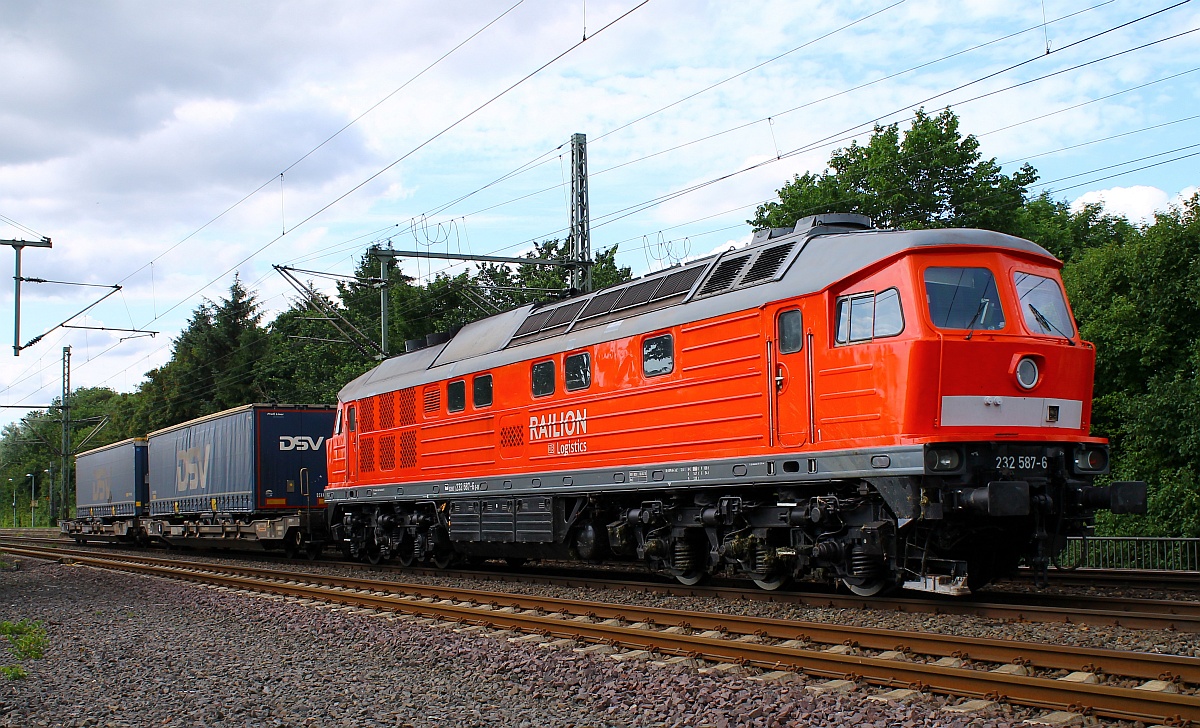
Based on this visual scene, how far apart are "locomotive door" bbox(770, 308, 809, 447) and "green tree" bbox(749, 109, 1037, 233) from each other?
24.3 m

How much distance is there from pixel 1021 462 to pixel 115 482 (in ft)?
108

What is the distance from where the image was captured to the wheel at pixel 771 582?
38.5 ft

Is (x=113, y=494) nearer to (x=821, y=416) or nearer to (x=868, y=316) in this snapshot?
(x=821, y=416)

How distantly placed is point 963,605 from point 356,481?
13.5 metres

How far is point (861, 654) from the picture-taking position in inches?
326

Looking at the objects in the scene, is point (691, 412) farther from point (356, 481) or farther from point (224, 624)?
point (356, 481)

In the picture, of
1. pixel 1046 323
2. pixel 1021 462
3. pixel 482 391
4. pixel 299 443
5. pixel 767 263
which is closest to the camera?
pixel 1021 462

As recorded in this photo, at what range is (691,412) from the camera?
1203 cm

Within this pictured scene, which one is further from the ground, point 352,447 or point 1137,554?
point 352,447

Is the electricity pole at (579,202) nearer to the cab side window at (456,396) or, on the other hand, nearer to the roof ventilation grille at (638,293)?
the cab side window at (456,396)

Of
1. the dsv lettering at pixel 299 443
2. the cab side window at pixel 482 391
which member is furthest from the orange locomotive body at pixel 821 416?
the dsv lettering at pixel 299 443

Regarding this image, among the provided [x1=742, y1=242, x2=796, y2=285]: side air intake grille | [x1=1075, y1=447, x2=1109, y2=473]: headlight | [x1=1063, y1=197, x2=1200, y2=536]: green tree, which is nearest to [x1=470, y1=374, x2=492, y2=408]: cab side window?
[x1=742, y1=242, x2=796, y2=285]: side air intake grille

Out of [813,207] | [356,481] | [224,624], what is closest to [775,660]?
[224,624]

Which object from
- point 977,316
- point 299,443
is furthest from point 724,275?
point 299,443
